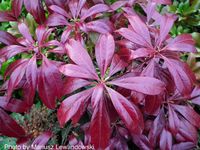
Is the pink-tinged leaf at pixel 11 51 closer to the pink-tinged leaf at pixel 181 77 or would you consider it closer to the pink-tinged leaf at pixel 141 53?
the pink-tinged leaf at pixel 141 53

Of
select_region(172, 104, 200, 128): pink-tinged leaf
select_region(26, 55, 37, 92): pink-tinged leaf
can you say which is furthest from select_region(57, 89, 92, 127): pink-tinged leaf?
select_region(172, 104, 200, 128): pink-tinged leaf

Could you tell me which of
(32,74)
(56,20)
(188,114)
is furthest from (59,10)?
(188,114)

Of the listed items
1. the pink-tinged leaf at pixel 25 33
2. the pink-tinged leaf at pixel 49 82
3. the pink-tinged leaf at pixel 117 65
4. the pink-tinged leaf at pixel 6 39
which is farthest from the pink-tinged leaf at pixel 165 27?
the pink-tinged leaf at pixel 6 39

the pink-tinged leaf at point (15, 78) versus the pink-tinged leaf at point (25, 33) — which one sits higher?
the pink-tinged leaf at point (25, 33)

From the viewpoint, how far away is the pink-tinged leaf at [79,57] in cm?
95

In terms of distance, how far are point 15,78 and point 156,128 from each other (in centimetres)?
57

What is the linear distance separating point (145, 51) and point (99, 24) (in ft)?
0.92

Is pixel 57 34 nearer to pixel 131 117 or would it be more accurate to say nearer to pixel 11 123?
pixel 11 123

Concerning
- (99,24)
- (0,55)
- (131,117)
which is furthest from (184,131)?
(0,55)

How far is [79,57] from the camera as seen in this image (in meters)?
0.96

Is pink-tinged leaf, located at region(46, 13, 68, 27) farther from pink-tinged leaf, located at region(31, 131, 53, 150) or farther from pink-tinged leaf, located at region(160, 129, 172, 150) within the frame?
pink-tinged leaf, located at region(160, 129, 172, 150)

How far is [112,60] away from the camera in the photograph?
1.03 m

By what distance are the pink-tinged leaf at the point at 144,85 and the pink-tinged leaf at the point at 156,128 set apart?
0.31 meters

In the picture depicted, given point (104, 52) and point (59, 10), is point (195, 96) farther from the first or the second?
point (59, 10)
